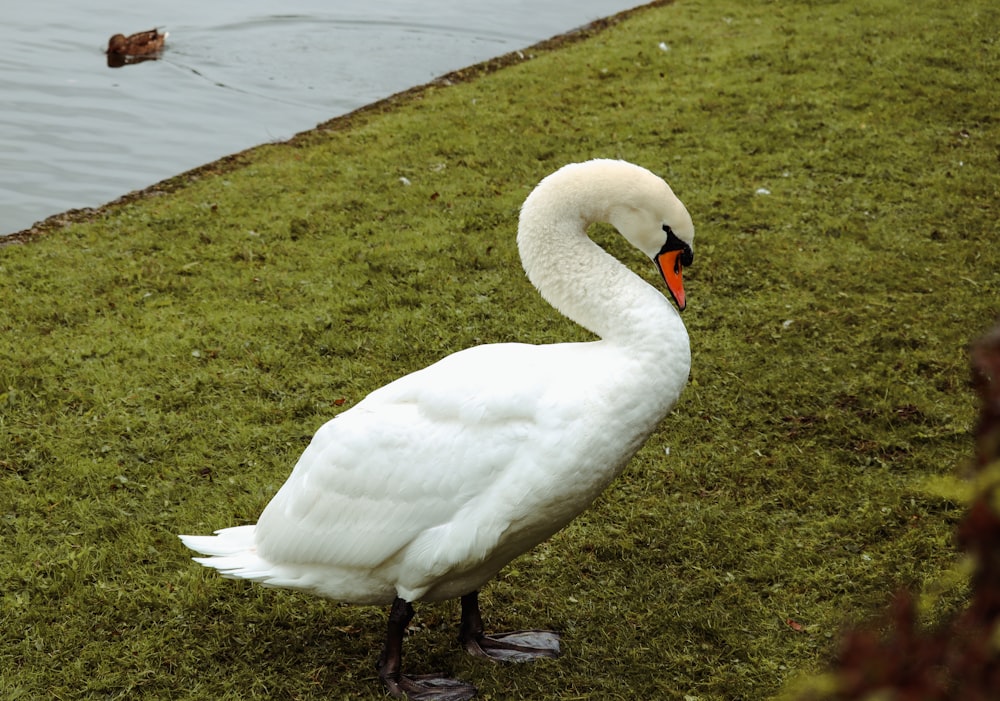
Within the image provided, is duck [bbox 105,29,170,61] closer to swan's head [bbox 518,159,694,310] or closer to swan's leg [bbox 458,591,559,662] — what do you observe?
swan's head [bbox 518,159,694,310]

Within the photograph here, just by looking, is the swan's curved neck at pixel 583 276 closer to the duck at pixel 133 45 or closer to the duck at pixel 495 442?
the duck at pixel 495 442

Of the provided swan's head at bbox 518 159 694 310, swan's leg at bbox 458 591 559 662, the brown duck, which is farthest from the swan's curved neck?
the brown duck

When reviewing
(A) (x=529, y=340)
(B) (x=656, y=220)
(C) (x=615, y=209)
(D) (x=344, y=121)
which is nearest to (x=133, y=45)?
(D) (x=344, y=121)

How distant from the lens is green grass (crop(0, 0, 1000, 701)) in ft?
12.5

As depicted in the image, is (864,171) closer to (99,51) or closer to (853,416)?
(853,416)

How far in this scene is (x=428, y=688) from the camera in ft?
A: 11.7

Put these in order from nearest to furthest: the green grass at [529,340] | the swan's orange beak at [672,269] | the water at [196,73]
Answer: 1. the swan's orange beak at [672,269]
2. the green grass at [529,340]
3. the water at [196,73]

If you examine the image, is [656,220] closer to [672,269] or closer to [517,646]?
[672,269]

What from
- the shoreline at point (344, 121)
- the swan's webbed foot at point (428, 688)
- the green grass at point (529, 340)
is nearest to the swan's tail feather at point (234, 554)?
the green grass at point (529, 340)

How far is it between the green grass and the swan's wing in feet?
2.14

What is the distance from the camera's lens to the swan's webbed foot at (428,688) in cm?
350

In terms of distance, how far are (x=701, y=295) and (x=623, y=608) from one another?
2943mm

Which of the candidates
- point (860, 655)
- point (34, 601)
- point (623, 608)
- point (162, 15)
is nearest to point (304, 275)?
point (34, 601)

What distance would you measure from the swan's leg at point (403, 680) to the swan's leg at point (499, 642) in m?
0.17
